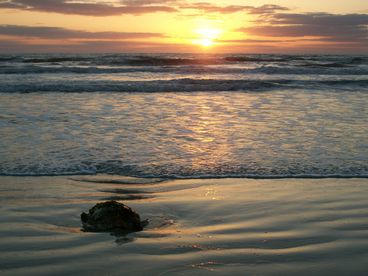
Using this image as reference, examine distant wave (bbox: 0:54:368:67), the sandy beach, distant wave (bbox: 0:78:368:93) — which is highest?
distant wave (bbox: 0:54:368:67)

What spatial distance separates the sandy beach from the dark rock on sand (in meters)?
0.11

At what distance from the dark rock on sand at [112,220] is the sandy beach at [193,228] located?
107 mm

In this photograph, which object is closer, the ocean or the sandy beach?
the sandy beach

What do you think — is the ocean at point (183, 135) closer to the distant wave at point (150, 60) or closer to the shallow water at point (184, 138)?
the shallow water at point (184, 138)

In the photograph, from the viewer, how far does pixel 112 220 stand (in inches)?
168

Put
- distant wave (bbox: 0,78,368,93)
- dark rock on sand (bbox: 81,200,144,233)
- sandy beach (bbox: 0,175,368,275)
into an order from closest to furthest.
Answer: sandy beach (bbox: 0,175,368,275) < dark rock on sand (bbox: 81,200,144,233) < distant wave (bbox: 0,78,368,93)

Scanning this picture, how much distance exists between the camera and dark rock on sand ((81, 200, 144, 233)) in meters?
4.25

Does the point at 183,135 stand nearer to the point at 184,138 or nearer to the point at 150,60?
the point at 184,138

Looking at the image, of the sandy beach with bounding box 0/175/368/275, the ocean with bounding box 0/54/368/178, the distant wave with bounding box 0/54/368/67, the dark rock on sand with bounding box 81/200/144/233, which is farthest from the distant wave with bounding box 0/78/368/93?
the distant wave with bounding box 0/54/368/67

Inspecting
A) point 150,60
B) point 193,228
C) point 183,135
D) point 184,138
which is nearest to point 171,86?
point 183,135

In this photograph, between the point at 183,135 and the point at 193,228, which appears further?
the point at 183,135

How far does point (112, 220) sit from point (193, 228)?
74 cm

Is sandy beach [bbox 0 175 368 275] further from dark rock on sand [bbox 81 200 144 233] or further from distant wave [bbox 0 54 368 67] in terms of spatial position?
distant wave [bbox 0 54 368 67]

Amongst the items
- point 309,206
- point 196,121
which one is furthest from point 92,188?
point 196,121
